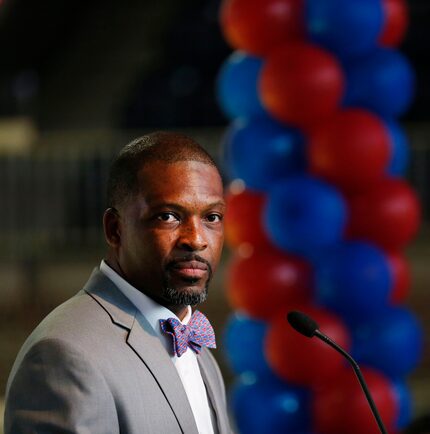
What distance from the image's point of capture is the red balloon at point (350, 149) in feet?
11.8

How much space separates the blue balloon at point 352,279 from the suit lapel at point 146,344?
2.15m

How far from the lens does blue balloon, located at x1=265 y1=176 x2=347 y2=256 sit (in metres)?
3.62

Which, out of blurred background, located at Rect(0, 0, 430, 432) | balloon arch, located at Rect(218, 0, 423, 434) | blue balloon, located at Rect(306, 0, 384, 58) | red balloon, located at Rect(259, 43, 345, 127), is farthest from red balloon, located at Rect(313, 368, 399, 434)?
blurred background, located at Rect(0, 0, 430, 432)

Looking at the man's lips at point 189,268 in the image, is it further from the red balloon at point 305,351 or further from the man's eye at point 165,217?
the red balloon at point 305,351

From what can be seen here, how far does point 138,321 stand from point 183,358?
5.0 inches

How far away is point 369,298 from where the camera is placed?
3689 mm

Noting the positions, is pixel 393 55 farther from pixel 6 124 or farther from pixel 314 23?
pixel 6 124

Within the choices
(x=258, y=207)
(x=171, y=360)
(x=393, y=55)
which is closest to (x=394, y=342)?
(x=258, y=207)

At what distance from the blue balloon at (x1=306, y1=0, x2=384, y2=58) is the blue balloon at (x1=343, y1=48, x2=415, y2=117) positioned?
0.07m

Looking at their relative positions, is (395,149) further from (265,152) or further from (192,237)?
(192,237)

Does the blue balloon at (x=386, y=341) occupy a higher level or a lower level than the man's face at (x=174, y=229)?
lower

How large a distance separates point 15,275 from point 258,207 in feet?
14.4

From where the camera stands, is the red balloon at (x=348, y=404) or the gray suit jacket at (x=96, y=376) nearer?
the gray suit jacket at (x=96, y=376)

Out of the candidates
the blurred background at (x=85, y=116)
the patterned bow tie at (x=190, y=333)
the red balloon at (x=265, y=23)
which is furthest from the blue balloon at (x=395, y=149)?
the blurred background at (x=85, y=116)
